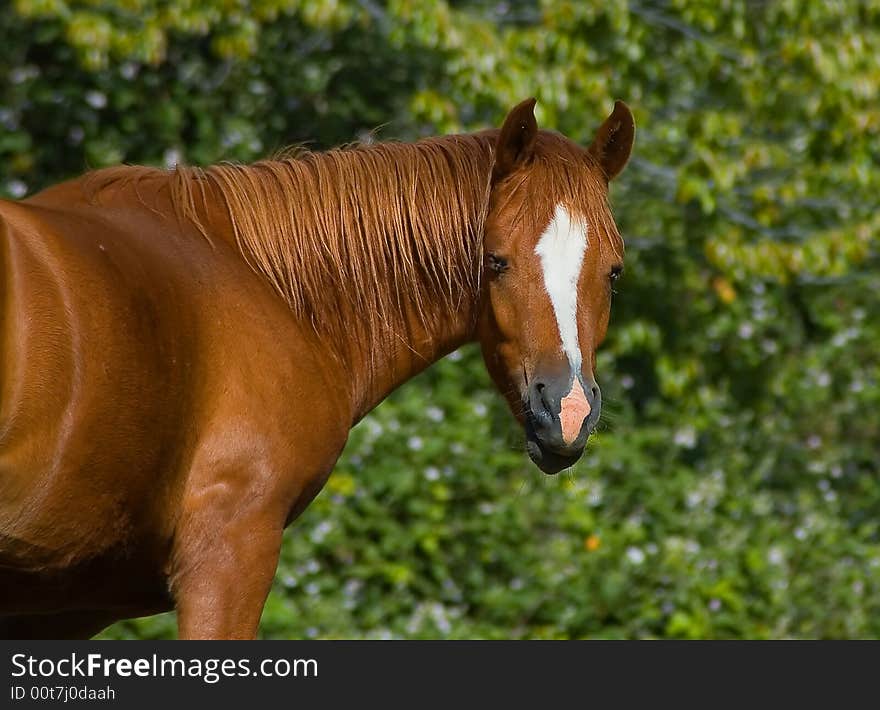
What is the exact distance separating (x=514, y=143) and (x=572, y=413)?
0.69 metres

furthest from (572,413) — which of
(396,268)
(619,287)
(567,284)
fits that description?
(619,287)

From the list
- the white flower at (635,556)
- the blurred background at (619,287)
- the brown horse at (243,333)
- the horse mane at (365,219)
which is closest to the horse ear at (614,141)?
the brown horse at (243,333)

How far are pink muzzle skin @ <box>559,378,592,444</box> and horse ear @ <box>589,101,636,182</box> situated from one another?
0.67 meters

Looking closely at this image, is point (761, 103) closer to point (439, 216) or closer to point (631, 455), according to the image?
point (631, 455)

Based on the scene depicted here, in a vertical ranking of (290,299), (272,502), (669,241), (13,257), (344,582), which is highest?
(13,257)

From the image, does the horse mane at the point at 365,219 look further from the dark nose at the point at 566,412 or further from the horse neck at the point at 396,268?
the dark nose at the point at 566,412

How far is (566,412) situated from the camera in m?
2.77

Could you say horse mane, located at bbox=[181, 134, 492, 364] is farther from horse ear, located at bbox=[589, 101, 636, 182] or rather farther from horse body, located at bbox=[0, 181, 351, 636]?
horse ear, located at bbox=[589, 101, 636, 182]

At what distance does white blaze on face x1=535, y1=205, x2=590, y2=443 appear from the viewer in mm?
2770

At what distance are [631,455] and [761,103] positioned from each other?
77.6 inches

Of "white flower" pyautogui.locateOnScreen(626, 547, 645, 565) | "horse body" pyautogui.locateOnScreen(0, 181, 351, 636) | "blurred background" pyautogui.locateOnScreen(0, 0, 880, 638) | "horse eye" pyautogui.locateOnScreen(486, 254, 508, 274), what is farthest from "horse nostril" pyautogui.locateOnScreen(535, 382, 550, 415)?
"white flower" pyautogui.locateOnScreen(626, 547, 645, 565)

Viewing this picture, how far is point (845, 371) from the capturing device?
777 cm

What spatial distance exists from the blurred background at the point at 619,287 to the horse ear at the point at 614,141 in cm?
220

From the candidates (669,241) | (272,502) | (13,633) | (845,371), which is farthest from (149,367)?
(845,371)
